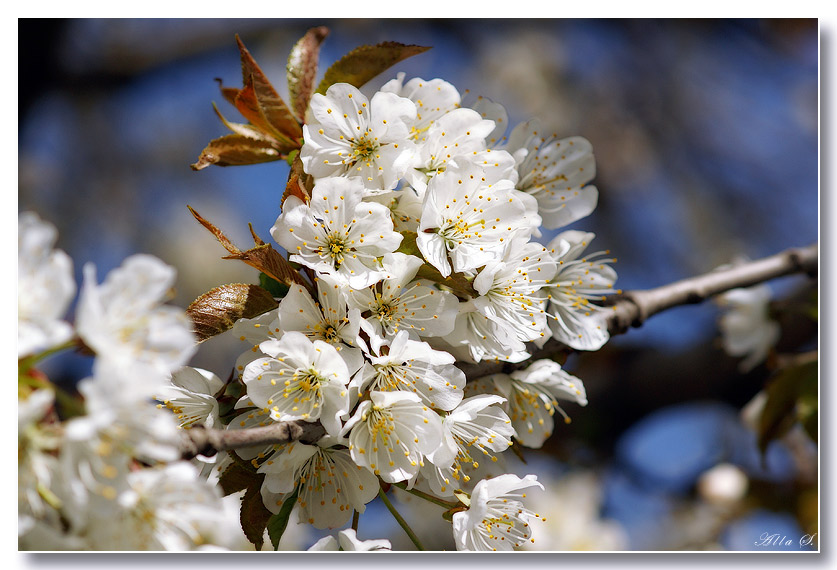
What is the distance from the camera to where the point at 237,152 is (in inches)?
42.9

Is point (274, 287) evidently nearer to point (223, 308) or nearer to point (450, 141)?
point (223, 308)

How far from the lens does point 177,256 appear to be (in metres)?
2.26

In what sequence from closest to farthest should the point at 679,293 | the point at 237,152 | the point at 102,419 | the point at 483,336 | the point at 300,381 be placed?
the point at 102,419 → the point at 300,381 → the point at 483,336 → the point at 237,152 → the point at 679,293

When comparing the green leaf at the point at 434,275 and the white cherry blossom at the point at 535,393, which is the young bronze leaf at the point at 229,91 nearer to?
the green leaf at the point at 434,275

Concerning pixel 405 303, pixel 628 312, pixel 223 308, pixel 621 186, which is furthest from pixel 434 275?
pixel 621 186

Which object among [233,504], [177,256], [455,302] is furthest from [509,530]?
[177,256]

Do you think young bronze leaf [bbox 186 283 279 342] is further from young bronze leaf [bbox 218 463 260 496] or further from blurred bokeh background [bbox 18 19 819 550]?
blurred bokeh background [bbox 18 19 819 550]

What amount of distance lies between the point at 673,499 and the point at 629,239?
88cm

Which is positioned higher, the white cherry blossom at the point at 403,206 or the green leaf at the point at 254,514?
the white cherry blossom at the point at 403,206

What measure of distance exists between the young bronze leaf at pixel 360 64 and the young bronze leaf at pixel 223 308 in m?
0.36

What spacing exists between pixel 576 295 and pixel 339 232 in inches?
18.2

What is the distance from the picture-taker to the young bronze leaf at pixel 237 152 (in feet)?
3.49

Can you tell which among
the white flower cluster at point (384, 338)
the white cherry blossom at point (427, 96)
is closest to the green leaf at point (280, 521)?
the white flower cluster at point (384, 338)
